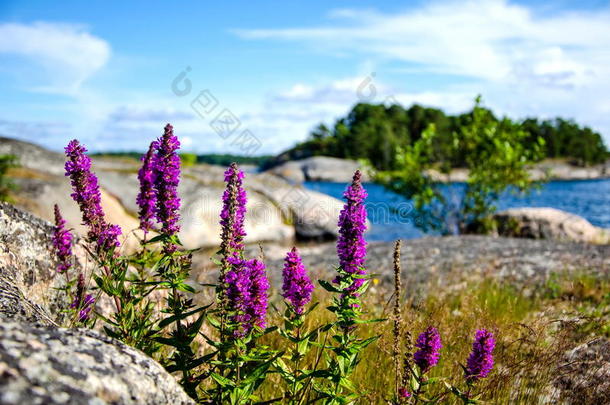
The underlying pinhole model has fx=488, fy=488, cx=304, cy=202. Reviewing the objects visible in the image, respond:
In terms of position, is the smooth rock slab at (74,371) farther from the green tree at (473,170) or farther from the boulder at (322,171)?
the boulder at (322,171)

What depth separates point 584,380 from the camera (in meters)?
4.17

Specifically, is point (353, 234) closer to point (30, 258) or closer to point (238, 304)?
point (238, 304)

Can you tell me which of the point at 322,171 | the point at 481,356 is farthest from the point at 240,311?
the point at 322,171

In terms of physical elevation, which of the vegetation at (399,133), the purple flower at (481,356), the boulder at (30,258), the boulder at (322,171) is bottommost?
the purple flower at (481,356)

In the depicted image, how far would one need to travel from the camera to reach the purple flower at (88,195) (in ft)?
11.1

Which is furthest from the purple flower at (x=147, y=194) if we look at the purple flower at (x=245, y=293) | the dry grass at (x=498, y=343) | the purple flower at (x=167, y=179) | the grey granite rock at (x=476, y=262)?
the grey granite rock at (x=476, y=262)

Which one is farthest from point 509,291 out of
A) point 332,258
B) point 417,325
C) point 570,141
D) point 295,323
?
point 570,141

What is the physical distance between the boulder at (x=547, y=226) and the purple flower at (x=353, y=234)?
13790 mm

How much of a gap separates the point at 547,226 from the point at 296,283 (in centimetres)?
1430

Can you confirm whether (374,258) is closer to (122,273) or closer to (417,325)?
(417,325)

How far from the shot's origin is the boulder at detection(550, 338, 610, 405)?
402 cm

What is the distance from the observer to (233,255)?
125 inches

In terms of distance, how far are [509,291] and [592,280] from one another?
150 centimetres

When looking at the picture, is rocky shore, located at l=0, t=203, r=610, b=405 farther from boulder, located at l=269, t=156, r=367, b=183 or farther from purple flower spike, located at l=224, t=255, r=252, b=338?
boulder, located at l=269, t=156, r=367, b=183
